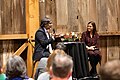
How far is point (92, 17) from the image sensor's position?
666cm

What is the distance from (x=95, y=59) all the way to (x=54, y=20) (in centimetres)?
117

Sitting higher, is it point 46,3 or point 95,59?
point 46,3

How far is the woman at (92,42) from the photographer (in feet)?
19.9

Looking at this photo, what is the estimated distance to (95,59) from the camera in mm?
6133

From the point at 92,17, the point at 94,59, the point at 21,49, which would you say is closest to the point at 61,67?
the point at 94,59

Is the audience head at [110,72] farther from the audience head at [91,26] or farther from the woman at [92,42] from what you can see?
the audience head at [91,26]

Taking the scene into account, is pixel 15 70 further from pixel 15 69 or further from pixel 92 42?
pixel 92 42

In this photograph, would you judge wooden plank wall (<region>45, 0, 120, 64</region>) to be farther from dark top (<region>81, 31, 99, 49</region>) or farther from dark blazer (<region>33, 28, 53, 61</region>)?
dark blazer (<region>33, 28, 53, 61</region>)

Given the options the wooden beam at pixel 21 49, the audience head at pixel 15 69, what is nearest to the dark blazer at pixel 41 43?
the wooden beam at pixel 21 49

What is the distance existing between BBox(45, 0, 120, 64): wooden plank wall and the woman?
447 millimetres

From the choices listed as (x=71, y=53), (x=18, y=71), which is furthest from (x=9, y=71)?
(x=71, y=53)

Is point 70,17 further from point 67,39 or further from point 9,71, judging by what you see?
point 9,71

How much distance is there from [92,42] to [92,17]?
74cm

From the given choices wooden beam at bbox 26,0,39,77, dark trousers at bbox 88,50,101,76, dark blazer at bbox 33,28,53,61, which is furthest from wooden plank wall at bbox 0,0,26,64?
dark trousers at bbox 88,50,101,76
